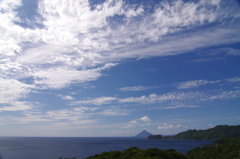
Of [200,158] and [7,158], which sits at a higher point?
[200,158]

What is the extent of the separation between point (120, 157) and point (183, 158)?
38.6ft

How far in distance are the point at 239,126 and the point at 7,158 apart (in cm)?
20891

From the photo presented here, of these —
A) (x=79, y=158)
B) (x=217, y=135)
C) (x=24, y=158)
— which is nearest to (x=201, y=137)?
(x=217, y=135)

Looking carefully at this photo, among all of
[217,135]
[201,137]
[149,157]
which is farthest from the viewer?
[201,137]

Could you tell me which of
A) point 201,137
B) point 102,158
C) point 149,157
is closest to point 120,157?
point 102,158

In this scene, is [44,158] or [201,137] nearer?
[44,158]

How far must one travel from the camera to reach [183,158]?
31.7 meters

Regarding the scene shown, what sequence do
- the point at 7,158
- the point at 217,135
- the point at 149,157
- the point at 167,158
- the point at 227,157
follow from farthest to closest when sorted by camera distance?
the point at 217,135
the point at 7,158
the point at 227,157
the point at 167,158
the point at 149,157

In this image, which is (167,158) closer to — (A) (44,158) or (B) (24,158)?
(A) (44,158)

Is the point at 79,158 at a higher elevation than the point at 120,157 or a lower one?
lower

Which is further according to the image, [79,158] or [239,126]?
[239,126]

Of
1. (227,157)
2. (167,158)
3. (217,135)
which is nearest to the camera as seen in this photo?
(167,158)

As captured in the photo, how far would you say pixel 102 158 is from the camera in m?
31.9

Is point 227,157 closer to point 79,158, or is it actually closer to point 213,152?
point 213,152
